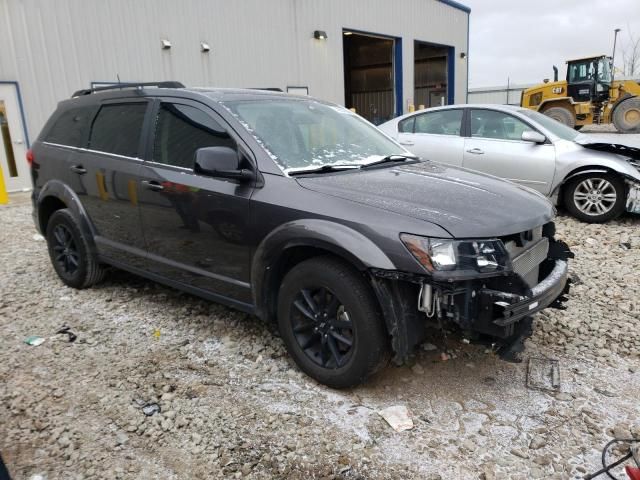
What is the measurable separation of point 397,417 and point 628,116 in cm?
2008

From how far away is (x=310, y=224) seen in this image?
Answer: 281 centimetres

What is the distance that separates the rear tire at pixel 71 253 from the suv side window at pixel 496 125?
5230 mm

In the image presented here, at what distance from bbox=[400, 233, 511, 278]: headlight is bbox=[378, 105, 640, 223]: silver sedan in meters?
4.56

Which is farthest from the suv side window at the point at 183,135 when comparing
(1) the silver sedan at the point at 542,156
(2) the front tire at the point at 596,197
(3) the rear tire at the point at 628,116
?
(3) the rear tire at the point at 628,116

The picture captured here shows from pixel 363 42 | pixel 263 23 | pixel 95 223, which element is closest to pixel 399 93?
pixel 363 42

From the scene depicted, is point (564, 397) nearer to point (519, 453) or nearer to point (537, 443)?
point (537, 443)

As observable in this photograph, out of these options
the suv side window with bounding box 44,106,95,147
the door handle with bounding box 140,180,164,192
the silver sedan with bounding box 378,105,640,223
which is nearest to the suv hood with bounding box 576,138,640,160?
the silver sedan with bounding box 378,105,640,223

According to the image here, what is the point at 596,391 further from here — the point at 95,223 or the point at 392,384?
the point at 95,223

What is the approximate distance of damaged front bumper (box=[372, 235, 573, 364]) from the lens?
250 cm

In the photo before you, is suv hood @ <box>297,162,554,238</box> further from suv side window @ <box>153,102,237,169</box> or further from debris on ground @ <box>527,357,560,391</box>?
debris on ground @ <box>527,357,560,391</box>

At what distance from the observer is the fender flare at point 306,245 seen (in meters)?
2.60

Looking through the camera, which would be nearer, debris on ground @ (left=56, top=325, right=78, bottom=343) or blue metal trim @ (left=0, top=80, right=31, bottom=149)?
debris on ground @ (left=56, top=325, right=78, bottom=343)

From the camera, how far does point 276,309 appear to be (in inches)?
126

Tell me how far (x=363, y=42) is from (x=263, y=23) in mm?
10737
